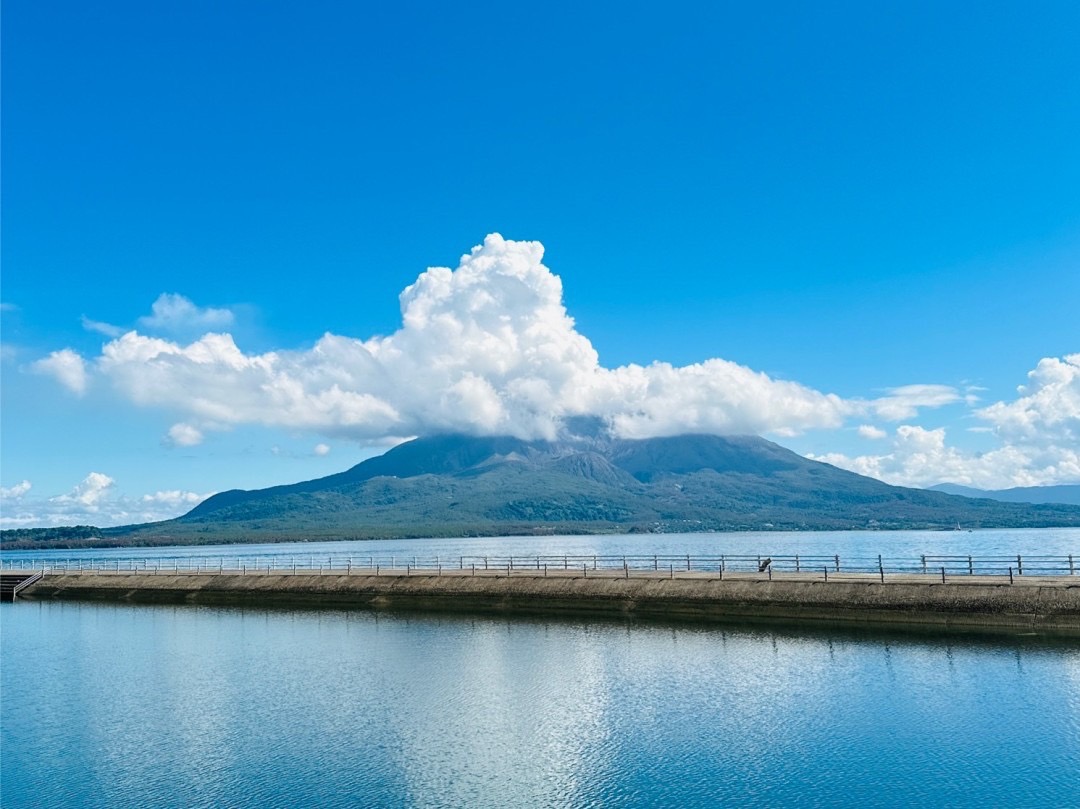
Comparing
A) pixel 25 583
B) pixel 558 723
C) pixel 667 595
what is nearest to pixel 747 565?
pixel 667 595

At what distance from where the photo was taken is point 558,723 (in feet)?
111

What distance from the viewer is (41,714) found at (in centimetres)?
3841

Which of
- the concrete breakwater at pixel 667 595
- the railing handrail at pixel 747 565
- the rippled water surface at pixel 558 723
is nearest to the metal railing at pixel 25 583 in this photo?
the railing handrail at pixel 747 565

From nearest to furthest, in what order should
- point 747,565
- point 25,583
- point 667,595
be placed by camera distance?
point 667,595 < point 25,583 < point 747,565

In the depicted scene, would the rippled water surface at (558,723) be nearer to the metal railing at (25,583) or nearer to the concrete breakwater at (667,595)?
the concrete breakwater at (667,595)

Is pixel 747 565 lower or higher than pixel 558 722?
lower

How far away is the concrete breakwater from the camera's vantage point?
49.5 metres

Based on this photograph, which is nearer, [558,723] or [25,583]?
[558,723]

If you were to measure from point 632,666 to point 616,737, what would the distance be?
12491 millimetres

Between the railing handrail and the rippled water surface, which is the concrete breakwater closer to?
the railing handrail

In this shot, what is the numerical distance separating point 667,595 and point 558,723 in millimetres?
29574

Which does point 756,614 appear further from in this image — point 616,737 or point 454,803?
point 454,803

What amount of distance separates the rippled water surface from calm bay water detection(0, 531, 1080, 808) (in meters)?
0.13

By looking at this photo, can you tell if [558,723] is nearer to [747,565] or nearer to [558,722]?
[558,722]
